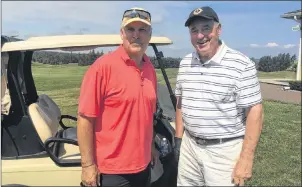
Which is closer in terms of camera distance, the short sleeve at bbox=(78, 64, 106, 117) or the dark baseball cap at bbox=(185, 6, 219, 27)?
the short sleeve at bbox=(78, 64, 106, 117)

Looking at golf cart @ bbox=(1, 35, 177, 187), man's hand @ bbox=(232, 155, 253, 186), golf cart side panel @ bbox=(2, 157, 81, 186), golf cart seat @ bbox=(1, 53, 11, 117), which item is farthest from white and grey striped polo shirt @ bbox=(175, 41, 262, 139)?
golf cart seat @ bbox=(1, 53, 11, 117)

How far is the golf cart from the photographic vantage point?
2561 millimetres

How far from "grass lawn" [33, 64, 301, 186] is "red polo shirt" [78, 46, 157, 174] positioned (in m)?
0.86

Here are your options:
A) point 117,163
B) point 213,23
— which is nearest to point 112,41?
→ point 213,23

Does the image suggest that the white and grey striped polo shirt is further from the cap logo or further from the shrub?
the shrub

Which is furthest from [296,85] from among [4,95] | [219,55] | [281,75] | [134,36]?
[134,36]

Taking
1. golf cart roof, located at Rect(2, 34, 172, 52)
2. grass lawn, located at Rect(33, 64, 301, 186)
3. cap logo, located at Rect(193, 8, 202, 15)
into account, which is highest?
cap logo, located at Rect(193, 8, 202, 15)

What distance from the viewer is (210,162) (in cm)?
240

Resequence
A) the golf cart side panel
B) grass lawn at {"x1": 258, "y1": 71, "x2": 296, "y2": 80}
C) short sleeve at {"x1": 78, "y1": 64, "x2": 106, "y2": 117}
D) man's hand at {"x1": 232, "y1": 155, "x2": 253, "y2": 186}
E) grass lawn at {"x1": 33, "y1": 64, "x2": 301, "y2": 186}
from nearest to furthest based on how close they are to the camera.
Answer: short sleeve at {"x1": 78, "y1": 64, "x2": 106, "y2": 117} → man's hand at {"x1": 232, "y1": 155, "x2": 253, "y2": 186} → the golf cart side panel → grass lawn at {"x1": 33, "y1": 64, "x2": 301, "y2": 186} → grass lawn at {"x1": 258, "y1": 71, "x2": 296, "y2": 80}

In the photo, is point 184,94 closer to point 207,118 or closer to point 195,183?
point 207,118

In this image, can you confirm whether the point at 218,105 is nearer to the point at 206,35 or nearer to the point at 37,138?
the point at 206,35

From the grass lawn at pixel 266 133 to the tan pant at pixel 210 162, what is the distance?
0.75 meters

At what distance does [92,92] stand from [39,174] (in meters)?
0.87

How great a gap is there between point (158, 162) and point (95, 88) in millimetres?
984
